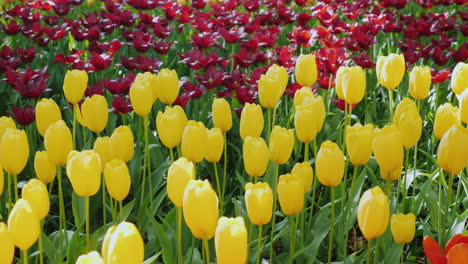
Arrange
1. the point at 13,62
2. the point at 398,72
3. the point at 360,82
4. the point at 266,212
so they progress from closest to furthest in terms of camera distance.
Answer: the point at 266,212 → the point at 360,82 → the point at 398,72 → the point at 13,62

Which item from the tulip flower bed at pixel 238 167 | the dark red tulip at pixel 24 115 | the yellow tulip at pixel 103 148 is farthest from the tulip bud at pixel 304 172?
the dark red tulip at pixel 24 115

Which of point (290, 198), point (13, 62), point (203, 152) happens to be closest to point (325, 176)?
point (290, 198)

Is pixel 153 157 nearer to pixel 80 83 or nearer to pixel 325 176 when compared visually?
pixel 80 83

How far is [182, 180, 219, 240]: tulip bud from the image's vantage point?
1535 millimetres

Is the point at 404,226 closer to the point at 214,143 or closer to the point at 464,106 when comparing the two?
the point at 464,106

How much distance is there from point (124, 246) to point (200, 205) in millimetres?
280

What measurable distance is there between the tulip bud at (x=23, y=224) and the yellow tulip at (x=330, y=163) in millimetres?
791

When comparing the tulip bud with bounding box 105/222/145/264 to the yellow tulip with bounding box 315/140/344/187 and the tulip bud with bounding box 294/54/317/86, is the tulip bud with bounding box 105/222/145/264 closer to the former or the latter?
the yellow tulip with bounding box 315/140/344/187

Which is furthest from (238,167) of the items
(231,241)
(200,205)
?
(231,241)

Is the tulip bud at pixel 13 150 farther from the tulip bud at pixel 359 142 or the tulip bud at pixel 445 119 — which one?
the tulip bud at pixel 445 119

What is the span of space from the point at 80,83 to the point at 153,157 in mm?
625

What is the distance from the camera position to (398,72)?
2.74 metres

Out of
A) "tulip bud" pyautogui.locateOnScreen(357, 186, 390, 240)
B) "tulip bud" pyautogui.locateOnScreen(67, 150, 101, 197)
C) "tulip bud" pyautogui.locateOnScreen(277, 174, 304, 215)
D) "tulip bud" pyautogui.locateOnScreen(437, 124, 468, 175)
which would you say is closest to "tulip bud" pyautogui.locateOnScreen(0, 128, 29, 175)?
"tulip bud" pyautogui.locateOnScreen(67, 150, 101, 197)

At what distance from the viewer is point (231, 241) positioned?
1436 mm
